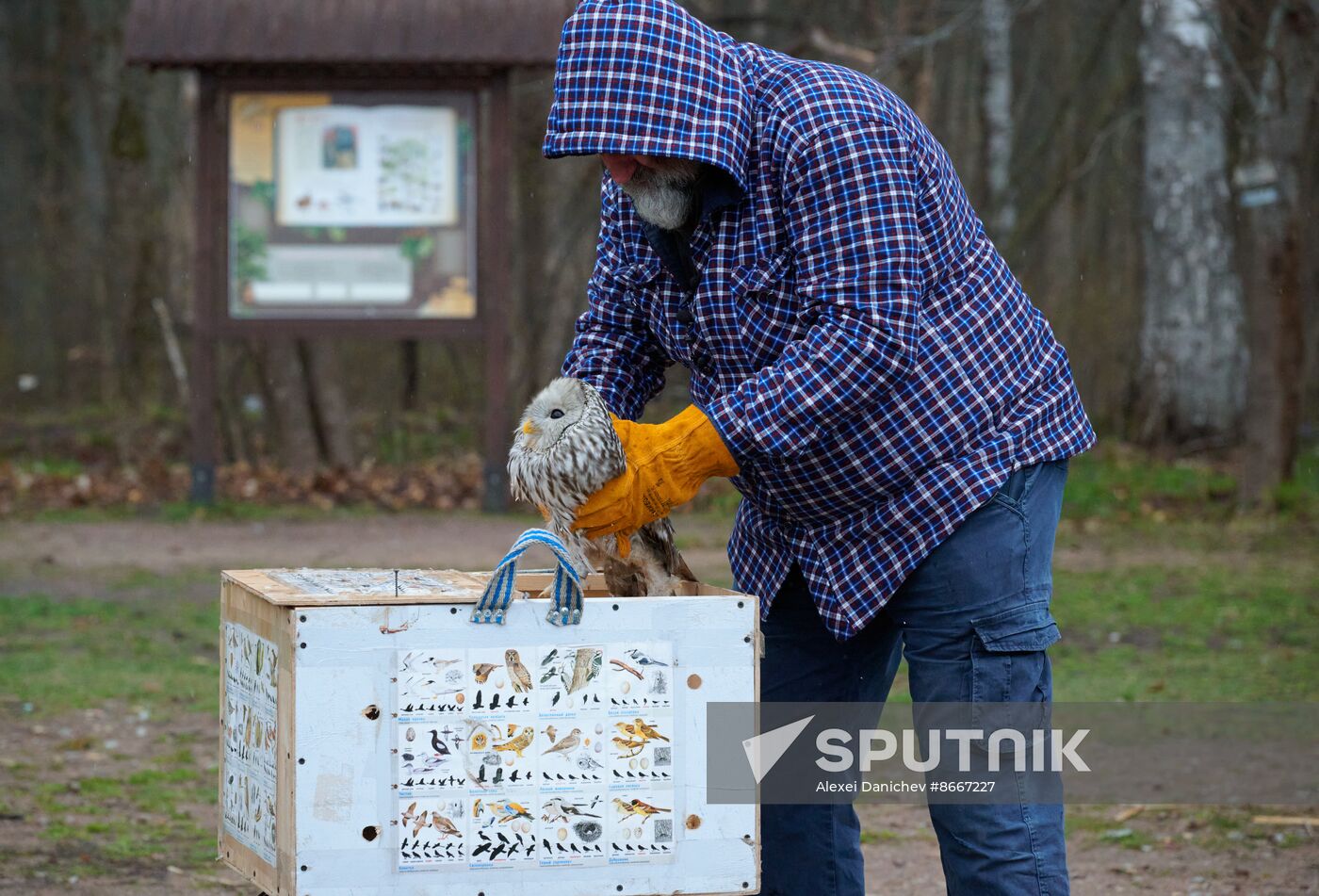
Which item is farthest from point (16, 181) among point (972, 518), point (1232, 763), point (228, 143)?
point (972, 518)

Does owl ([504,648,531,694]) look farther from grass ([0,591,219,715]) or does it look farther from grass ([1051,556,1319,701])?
grass ([1051,556,1319,701])

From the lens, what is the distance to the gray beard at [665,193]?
2715mm

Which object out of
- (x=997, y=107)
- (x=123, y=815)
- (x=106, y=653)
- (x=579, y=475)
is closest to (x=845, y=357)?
(x=579, y=475)

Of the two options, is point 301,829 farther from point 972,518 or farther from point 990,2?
point 990,2

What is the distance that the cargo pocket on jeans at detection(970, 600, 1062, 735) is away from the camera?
8.96ft

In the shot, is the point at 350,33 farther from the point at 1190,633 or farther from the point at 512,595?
the point at 512,595

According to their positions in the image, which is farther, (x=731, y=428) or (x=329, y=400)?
(x=329, y=400)

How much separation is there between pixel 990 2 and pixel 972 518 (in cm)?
1060

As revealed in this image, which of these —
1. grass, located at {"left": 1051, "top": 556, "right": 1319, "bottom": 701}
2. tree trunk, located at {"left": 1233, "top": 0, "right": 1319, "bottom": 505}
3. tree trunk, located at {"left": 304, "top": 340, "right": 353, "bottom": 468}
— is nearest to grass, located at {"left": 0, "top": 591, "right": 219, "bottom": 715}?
grass, located at {"left": 1051, "top": 556, "right": 1319, "bottom": 701}

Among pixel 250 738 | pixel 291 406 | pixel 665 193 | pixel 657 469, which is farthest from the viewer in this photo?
pixel 291 406

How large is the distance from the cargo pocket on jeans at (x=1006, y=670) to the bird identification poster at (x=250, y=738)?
44.9 inches

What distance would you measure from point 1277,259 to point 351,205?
5.32 meters

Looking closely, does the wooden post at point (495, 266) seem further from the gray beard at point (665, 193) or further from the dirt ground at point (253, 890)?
the gray beard at point (665, 193)

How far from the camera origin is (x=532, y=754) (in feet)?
7.82
